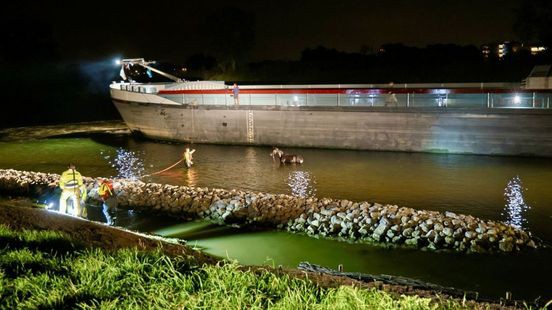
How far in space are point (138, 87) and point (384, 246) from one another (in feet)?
101

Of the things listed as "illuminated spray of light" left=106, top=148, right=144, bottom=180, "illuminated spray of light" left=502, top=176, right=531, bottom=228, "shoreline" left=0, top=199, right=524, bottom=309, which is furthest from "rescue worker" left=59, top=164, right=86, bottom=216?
"illuminated spray of light" left=502, top=176, right=531, bottom=228

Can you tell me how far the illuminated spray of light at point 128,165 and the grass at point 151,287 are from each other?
1722cm

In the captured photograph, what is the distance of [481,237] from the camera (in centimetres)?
1362

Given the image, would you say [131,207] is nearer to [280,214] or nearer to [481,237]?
[280,214]

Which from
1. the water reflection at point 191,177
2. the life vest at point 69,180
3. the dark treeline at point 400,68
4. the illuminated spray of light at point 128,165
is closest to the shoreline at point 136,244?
the life vest at point 69,180

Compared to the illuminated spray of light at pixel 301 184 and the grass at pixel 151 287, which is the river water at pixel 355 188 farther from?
the grass at pixel 151 287

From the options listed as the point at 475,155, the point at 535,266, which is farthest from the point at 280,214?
the point at 475,155

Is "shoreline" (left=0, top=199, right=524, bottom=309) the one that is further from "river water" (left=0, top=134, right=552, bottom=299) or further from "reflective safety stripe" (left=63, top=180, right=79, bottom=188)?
"river water" (left=0, top=134, right=552, bottom=299)

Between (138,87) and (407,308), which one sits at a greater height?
(138,87)

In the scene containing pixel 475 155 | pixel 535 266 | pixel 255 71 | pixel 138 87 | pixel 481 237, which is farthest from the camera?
pixel 255 71

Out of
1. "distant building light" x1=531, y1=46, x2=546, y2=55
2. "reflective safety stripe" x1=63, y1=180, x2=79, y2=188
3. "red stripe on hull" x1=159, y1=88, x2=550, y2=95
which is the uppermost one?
"distant building light" x1=531, y1=46, x2=546, y2=55

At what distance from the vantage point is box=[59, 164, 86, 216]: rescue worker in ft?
49.5

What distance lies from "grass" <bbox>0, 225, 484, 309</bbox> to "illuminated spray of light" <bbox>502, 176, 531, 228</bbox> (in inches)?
430

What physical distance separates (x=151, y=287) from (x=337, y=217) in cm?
925
